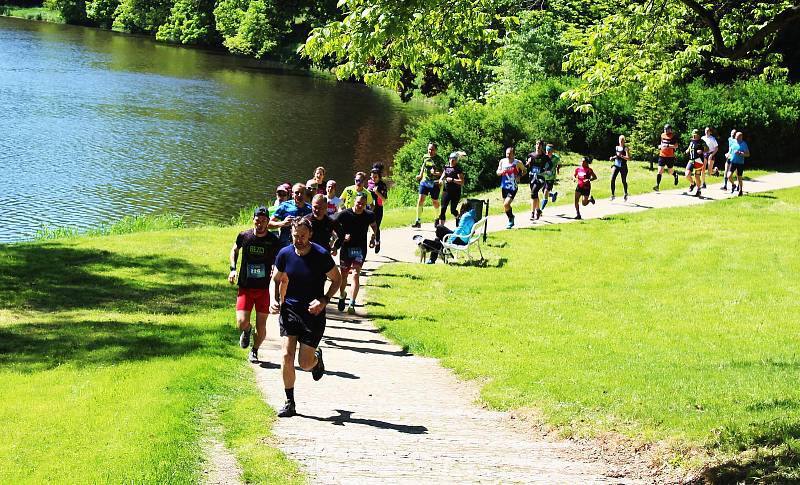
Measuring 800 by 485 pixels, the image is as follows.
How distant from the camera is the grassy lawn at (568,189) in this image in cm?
2575

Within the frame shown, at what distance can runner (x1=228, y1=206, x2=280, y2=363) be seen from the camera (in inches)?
452

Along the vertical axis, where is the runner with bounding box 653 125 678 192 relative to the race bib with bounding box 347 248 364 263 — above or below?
above

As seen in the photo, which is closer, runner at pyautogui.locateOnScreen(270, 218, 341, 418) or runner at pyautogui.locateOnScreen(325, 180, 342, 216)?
runner at pyautogui.locateOnScreen(270, 218, 341, 418)

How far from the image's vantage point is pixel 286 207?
1428 cm

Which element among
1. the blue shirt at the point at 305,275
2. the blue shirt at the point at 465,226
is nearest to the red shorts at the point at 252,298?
the blue shirt at the point at 305,275

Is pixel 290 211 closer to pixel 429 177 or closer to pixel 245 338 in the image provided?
pixel 245 338

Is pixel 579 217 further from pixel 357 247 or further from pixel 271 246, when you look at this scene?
pixel 271 246

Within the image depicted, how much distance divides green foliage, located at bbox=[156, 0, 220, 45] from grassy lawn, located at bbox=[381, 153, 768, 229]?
72.8 meters

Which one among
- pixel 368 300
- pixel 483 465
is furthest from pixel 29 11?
pixel 483 465

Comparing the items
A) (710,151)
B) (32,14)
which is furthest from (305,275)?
(32,14)

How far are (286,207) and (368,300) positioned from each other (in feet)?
8.99

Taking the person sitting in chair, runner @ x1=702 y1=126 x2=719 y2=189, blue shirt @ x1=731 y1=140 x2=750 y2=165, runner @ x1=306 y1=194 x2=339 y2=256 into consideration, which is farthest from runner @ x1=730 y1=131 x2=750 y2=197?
runner @ x1=306 y1=194 x2=339 y2=256

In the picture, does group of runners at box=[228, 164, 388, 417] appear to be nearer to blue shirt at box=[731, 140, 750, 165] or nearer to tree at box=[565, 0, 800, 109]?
tree at box=[565, 0, 800, 109]

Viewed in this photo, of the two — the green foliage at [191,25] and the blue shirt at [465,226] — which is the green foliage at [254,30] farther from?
the blue shirt at [465,226]
